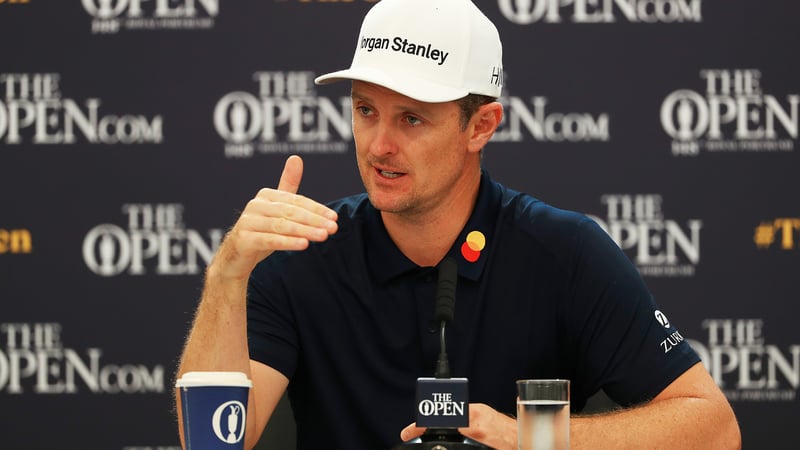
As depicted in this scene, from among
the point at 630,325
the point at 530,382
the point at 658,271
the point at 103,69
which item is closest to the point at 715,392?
the point at 630,325

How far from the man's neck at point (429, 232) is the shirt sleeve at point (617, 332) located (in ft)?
0.82

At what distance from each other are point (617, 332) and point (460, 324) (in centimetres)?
30

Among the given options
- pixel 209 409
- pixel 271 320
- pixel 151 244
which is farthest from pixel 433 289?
pixel 151 244

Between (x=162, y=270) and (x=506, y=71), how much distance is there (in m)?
1.22

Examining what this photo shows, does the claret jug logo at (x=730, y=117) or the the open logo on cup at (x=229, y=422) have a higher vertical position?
the claret jug logo at (x=730, y=117)

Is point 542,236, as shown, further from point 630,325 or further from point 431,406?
point 431,406

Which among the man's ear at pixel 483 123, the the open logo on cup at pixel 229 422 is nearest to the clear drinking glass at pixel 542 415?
the the open logo on cup at pixel 229 422

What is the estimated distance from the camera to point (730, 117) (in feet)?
11.2

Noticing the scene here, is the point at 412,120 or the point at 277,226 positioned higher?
the point at 412,120

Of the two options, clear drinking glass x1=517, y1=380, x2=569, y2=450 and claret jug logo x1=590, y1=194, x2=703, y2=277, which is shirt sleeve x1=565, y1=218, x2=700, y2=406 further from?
claret jug logo x1=590, y1=194, x2=703, y2=277

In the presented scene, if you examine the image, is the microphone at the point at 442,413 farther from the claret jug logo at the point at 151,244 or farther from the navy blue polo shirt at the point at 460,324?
the claret jug logo at the point at 151,244

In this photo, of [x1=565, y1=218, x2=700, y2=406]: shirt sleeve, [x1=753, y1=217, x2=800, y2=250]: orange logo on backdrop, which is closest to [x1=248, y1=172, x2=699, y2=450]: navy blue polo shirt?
[x1=565, y1=218, x2=700, y2=406]: shirt sleeve

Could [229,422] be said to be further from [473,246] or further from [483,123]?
[483,123]

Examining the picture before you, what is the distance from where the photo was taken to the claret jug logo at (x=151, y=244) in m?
3.44
